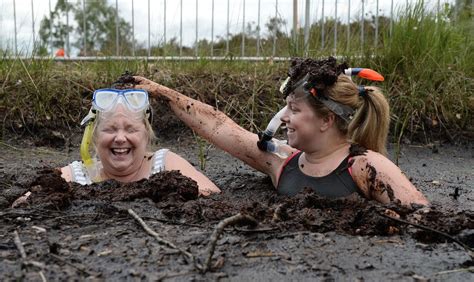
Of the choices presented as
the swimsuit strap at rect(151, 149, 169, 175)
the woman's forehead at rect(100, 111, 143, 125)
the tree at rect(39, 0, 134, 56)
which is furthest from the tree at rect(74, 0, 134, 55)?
the woman's forehead at rect(100, 111, 143, 125)

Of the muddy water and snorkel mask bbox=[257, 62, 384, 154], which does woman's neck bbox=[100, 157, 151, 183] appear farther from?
snorkel mask bbox=[257, 62, 384, 154]

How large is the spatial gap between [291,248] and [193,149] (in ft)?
12.0

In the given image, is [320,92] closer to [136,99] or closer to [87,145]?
[136,99]

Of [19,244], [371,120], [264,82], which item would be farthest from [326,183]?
[264,82]

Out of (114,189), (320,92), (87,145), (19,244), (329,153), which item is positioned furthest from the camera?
(87,145)

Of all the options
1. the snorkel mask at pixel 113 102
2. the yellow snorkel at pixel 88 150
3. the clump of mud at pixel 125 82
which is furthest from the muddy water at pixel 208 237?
the clump of mud at pixel 125 82

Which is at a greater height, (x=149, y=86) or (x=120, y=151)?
(x=149, y=86)

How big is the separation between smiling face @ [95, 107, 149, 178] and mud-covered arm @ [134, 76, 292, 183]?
0.33m

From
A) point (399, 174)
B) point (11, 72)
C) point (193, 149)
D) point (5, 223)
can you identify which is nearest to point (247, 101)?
point (193, 149)

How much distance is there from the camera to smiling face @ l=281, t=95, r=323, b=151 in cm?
395

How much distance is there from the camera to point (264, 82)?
653 centimetres

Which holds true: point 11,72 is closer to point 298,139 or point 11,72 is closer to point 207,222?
point 298,139

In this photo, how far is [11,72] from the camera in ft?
20.7

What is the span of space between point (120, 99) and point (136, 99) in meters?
0.10
